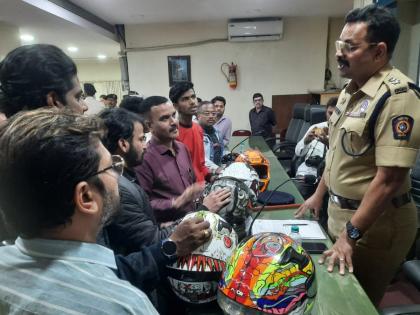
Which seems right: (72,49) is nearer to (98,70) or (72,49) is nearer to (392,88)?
(98,70)

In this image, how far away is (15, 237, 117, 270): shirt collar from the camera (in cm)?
57

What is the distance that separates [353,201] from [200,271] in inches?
30.2

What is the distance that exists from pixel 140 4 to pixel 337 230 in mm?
5244

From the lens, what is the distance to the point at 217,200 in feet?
4.29

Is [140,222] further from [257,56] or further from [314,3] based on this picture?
[257,56]

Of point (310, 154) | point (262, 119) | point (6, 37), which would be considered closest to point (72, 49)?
point (6, 37)

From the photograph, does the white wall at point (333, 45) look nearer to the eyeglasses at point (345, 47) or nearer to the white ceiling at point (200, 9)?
the white ceiling at point (200, 9)

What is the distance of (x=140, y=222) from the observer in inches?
46.1

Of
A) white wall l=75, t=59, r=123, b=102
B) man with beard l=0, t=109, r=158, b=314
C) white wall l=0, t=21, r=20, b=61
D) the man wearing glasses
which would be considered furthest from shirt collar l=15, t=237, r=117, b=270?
white wall l=75, t=59, r=123, b=102

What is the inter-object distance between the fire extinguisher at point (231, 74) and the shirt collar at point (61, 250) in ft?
22.4

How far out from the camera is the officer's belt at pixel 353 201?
49.6 inches

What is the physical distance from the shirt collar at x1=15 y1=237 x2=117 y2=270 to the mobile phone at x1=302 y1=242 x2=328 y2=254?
3.24ft

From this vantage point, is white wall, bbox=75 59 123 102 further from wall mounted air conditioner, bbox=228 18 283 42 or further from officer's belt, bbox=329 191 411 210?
officer's belt, bbox=329 191 411 210

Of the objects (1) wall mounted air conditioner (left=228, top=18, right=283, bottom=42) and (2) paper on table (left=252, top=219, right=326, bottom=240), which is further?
(1) wall mounted air conditioner (left=228, top=18, right=283, bottom=42)
